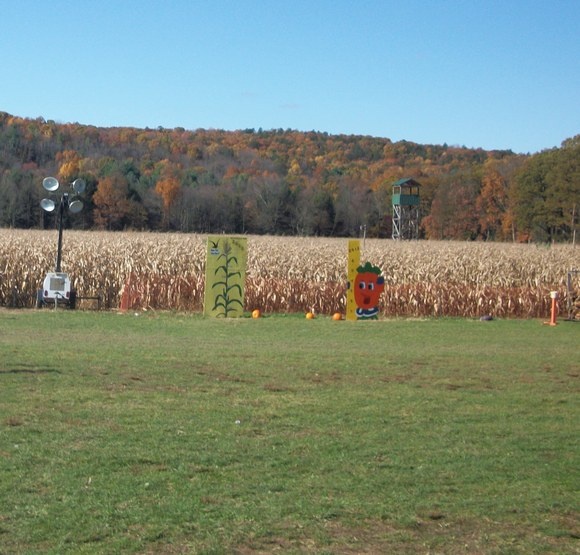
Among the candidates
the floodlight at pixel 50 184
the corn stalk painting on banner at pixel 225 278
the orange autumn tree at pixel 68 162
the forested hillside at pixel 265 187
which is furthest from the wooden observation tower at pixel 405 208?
the floodlight at pixel 50 184

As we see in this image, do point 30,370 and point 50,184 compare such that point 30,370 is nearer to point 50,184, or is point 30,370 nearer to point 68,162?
point 50,184

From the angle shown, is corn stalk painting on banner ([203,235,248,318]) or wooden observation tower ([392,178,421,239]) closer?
corn stalk painting on banner ([203,235,248,318])

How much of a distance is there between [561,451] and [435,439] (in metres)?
1.12

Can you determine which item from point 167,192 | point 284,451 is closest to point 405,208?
point 167,192

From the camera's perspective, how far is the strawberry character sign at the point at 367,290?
2133 cm

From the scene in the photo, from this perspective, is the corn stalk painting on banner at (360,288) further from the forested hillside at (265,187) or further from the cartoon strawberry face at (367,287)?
the forested hillside at (265,187)

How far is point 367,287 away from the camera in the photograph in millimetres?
21391

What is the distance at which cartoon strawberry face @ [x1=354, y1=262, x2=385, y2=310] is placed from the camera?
70.0 ft

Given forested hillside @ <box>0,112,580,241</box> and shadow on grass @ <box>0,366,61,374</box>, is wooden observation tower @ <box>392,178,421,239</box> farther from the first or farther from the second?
shadow on grass @ <box>0,366,61,374</box>

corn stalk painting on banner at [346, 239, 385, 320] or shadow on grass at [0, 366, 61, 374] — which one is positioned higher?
corn stalk painting on banner at [346, 239, 385, 320]

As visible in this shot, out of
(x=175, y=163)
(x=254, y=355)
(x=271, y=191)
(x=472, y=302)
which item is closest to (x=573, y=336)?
(x=472, y=302)

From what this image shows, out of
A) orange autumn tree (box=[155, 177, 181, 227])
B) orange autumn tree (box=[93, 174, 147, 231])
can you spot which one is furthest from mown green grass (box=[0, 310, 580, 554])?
orange autumn tree (box=[155, 177, 181, 227])

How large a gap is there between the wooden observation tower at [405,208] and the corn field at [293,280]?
27130 millimetres

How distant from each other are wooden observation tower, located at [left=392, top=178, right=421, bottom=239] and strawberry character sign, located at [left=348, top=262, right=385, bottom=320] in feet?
108
